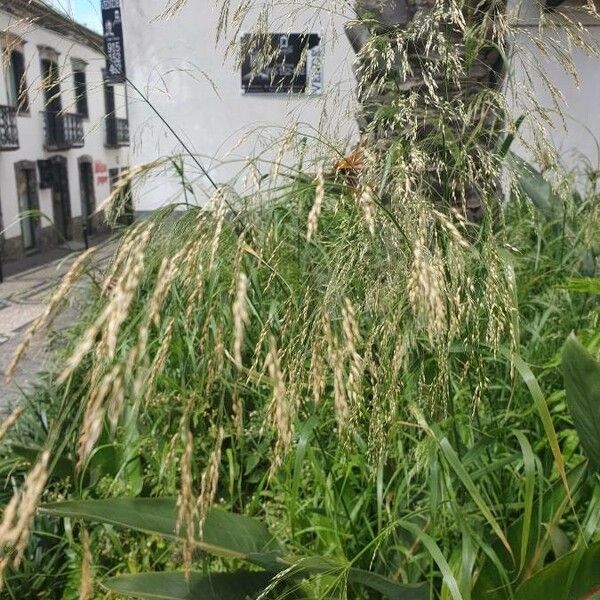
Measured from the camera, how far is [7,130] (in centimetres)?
1409

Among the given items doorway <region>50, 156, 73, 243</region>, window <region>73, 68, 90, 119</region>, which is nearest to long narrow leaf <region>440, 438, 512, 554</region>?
window <region>73, 68, 90, 119</region>

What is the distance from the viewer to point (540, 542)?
0.84m

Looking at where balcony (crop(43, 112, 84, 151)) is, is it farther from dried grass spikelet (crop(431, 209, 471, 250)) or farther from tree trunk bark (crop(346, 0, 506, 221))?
dried grass spikelet (crop(431, 209, 471, 250))

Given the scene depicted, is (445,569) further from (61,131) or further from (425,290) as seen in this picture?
(61,131)

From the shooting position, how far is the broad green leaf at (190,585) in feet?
2.60

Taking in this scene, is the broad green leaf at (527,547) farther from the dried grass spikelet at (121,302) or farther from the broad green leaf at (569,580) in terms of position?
the dried grass spikelet at (121,302)

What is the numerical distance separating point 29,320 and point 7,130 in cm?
1452

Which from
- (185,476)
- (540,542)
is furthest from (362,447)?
(185,476)

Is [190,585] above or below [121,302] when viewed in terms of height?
below

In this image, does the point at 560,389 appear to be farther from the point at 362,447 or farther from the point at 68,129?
the point at 68,129

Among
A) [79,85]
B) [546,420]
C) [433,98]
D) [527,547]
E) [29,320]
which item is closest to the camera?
[546,420]

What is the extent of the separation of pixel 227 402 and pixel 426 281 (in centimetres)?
73

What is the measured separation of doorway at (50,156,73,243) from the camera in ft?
54.1

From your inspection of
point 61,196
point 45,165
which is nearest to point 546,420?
point 45,165
